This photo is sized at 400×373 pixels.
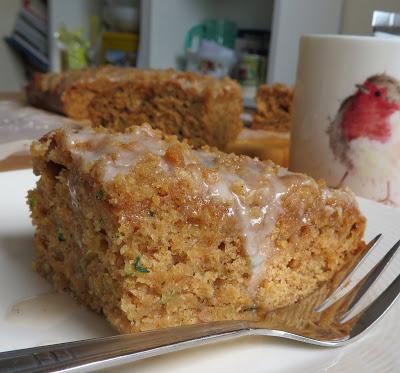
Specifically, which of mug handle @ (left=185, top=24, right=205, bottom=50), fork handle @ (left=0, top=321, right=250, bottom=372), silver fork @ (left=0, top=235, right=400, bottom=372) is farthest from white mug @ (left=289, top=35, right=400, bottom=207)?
mug handle @ (left=185, top=24, right=205, bottom=50)

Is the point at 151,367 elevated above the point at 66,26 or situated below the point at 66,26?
below

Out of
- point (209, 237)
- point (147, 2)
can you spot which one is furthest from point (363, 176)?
point (147, 2)

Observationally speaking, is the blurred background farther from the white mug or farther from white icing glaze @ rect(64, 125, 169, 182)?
white icing glaze @ rect(64, 125, 169, 182)

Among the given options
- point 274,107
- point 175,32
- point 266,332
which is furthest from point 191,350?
point 175,32

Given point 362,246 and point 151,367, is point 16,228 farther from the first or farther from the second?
point 362,246

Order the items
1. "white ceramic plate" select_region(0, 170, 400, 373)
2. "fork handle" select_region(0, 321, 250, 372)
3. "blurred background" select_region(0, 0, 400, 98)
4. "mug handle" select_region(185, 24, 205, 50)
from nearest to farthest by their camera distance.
Result: "fork handle" select_region(0, 321, 250, 372), "white ceramic plate" select_region(0, 170, 400, 373), "blurred background" select_region(0, 0, 400, 98), "mug handle" select_region(185, 24, 205, 50)

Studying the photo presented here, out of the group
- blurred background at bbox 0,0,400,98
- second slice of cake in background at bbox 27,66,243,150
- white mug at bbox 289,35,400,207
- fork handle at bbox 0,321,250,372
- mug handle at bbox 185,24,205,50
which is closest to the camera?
fork handle at bbox 0,321,250,372
